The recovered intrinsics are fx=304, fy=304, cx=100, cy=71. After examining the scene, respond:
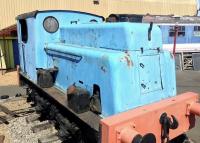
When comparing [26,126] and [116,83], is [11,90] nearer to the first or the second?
[26,126]

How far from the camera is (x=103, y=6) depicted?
69.2ft

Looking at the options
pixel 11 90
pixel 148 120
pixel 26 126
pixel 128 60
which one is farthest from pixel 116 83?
pixel 11 90

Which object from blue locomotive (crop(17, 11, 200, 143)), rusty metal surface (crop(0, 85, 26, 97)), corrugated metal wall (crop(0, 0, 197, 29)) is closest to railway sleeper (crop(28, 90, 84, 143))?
blue locomotive (crop(17, 11, 200, 143))

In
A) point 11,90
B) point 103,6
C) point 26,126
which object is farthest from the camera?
point 103,6

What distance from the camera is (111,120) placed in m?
3.44

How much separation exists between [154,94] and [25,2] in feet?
50.9

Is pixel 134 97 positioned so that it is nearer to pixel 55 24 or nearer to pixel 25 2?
pixel 55 24

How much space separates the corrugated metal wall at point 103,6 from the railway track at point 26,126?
34.9ft

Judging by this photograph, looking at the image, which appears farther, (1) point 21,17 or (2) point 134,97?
(1) point 21,17

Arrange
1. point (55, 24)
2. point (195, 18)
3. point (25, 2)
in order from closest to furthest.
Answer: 1. point (55, 24)
2. point (25, 2)
3. point (195, 18)

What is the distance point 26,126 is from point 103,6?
50.7ft

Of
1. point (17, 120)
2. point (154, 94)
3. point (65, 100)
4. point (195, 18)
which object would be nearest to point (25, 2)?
point (195, 18)

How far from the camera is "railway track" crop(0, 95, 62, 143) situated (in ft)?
20.0

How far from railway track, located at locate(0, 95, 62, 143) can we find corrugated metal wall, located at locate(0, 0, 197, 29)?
1064 centimetres
